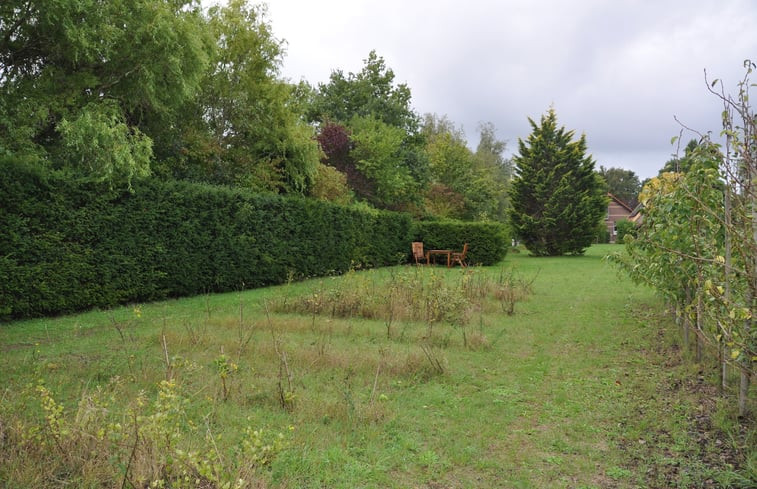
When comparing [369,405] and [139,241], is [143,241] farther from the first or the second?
[369,405]

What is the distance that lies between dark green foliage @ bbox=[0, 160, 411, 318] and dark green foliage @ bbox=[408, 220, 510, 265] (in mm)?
7173

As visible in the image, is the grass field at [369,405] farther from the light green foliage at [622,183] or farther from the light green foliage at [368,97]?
the light green foliage at [622,183]

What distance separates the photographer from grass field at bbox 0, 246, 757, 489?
258cm

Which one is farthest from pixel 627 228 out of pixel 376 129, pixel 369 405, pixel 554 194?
pixel 376 129

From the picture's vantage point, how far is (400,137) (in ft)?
76.2

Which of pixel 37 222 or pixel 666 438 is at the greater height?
pixel 37 222

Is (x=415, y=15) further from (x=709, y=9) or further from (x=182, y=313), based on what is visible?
(x=182, y=313)

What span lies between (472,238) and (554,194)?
22.2ft

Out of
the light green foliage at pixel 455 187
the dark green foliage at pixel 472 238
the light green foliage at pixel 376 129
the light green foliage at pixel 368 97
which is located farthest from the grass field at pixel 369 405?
the light green foliage at pixel 368 97

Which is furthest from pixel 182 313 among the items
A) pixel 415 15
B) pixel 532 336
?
pixel 415 15

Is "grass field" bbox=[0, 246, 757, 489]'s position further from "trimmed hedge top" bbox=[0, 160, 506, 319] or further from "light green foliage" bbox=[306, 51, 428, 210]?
"light green foliage" bbox=[306, 51, 428, 210]

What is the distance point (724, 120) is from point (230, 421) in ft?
13.3

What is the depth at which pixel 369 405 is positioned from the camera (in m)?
3.75

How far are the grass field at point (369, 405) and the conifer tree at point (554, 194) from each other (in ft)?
57.3
